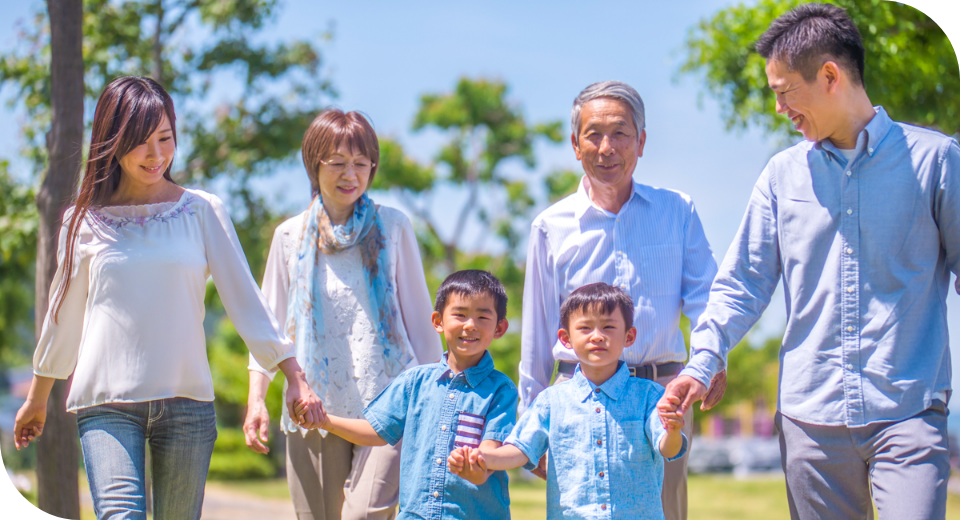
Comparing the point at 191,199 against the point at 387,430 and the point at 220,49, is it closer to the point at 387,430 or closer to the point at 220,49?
the point at 387,430

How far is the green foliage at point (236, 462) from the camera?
21328 millimetres

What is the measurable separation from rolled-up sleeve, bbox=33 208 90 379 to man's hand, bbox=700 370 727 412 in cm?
232

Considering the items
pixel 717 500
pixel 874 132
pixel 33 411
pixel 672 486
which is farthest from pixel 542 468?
pixel 717 500

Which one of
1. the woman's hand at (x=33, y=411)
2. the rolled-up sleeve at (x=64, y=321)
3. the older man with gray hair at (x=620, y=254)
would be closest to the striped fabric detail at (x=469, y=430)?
the older man with gray hair at (x=620, y=254)

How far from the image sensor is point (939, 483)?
2533 mm

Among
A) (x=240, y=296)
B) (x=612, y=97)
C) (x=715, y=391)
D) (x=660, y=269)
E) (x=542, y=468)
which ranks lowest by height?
(x=542, y=468)

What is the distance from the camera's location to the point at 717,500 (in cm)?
1658

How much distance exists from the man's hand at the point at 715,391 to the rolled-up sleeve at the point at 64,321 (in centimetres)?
232

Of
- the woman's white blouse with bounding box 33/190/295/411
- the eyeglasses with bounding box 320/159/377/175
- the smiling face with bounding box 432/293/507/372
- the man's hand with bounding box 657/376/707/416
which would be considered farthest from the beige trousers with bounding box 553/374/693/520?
the woman's white blouse with bounding box 33/190/295/411

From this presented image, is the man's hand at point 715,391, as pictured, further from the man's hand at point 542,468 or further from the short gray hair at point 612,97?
the short gray hair at point 612,97

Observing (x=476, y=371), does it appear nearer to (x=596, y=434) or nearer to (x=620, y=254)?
(x=596, y=434)

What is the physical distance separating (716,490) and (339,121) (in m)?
17.0

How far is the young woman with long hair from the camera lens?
9.53 feet

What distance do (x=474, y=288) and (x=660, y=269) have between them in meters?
0.80
